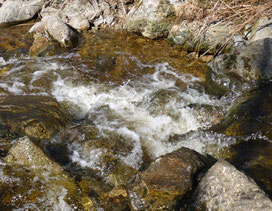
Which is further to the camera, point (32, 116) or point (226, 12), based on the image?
point (226, 12)

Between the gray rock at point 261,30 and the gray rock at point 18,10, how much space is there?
22.4 ft

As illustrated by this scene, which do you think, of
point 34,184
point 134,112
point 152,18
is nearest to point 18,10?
point 152,18

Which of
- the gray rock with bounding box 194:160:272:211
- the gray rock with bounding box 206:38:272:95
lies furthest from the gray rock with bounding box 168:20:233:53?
the gray rock with bounding box 194:160:272:211

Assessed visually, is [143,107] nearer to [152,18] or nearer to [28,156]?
[28,156]

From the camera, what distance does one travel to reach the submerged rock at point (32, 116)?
3.39 m

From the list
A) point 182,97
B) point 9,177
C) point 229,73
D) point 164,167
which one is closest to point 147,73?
point 182,97

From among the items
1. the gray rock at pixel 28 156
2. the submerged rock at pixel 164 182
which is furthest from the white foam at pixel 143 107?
the gray rock at pixel 28 156

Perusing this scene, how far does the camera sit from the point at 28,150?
2.82m

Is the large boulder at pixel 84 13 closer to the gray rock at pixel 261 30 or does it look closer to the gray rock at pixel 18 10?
the gray rock at pixel 18 10

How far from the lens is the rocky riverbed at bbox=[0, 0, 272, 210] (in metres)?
2.49

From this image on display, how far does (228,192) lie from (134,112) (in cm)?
248

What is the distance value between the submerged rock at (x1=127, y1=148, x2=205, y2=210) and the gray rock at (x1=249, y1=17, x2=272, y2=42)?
319cm

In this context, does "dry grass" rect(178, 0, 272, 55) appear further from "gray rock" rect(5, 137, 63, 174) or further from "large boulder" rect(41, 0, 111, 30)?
"gray rock" rect(5, 137, 63, 174)

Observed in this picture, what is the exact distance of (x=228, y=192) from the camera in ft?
6.91
